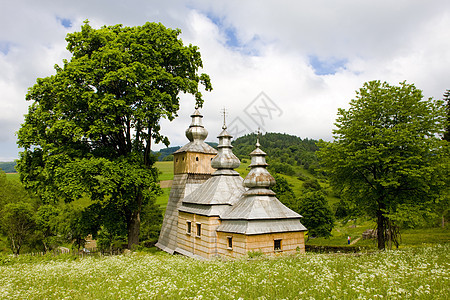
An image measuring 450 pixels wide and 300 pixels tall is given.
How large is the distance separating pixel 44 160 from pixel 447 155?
2607 centimetres

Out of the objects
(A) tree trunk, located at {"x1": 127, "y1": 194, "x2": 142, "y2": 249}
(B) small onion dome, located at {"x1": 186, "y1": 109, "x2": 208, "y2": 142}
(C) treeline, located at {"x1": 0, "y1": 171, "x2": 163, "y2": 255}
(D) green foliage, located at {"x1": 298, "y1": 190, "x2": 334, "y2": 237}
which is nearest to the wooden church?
(B) small onion dome, located at {"x1": 186, "y1": 109, "x2": 208, "y2": 142}

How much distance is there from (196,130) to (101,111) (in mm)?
11467

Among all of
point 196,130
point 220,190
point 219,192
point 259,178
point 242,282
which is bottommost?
point 242,282

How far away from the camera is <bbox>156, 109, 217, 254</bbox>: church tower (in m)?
27.9

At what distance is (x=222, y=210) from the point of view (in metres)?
22.3

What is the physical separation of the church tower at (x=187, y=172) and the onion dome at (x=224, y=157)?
3152mm

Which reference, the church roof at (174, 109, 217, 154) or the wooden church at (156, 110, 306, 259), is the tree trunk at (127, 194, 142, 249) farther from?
the church roof at (174, 109, 217, 154)

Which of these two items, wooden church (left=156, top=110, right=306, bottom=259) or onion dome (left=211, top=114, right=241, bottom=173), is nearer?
wooden church (left=156, top=110, right=306, bottom=259)

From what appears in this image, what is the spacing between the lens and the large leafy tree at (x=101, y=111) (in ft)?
64.8

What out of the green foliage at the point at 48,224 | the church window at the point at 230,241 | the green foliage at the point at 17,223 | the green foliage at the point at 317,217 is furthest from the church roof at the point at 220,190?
the green foliage at the point at 17,223

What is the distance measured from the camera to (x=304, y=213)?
41031 mm

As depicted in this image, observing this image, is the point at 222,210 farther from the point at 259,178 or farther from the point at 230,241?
the point at 259,178

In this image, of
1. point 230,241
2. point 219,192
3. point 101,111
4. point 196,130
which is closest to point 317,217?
point 196,130

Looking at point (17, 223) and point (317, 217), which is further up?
point (17, 223)
